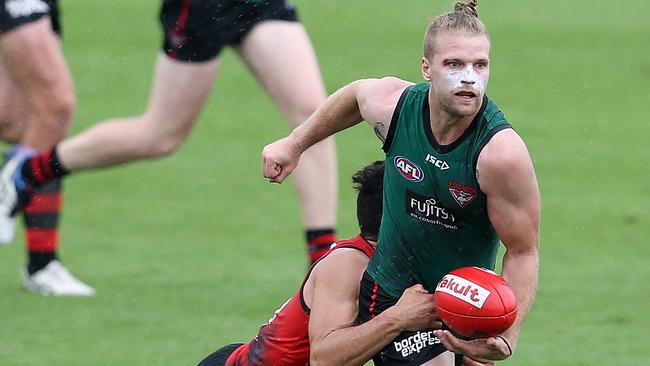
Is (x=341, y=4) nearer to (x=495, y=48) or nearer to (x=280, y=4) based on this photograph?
(x=495, y=48)

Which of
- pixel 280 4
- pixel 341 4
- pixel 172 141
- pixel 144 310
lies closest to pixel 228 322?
pixel 144 310

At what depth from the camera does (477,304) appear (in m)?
5.35

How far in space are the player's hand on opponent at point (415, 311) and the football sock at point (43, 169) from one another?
3.32m

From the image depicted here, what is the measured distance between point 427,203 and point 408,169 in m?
0.14

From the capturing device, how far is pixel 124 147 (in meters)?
8.54

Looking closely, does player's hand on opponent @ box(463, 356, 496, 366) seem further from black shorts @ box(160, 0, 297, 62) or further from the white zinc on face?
black shorts @ box(160, 0, 297, 62)

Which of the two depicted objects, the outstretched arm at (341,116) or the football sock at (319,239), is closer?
the outstretched arm at (341,116)

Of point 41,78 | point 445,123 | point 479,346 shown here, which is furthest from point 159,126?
point 479,346

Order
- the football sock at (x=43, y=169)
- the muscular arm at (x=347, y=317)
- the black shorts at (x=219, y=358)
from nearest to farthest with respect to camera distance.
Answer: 1. the muscular arm at (x=347, y=317)
2. the black shorts at (x=219, y=358)
3. the football sock at (x=43, y=169)

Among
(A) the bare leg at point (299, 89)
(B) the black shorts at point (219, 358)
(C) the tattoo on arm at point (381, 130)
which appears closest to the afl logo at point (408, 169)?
(C) the tattoo on arm at point (381, 130)

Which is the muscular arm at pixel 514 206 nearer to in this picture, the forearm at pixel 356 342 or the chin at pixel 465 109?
the chin at pixel 465 109

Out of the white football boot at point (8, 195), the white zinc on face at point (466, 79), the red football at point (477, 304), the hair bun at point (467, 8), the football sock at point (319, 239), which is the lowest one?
the white football boot at point (8, 195)

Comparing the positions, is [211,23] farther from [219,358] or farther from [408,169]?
[408,169]

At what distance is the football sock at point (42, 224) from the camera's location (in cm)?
887
